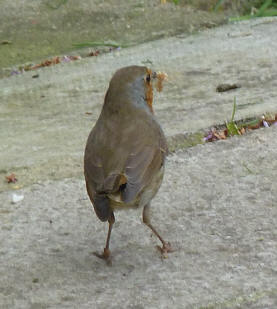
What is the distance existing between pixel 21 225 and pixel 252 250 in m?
0.93

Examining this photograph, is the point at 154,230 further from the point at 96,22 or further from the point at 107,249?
the point at 96,22

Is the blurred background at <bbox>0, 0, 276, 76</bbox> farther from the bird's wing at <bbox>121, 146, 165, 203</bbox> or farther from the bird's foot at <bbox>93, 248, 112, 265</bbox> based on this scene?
the bird's foot at <bbox>93, 248, 112, 265</bbox>

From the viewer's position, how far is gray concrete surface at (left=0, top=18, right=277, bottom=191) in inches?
163

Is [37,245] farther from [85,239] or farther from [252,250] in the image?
[252,250]

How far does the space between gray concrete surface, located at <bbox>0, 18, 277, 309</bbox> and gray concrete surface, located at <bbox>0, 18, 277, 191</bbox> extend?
1cm

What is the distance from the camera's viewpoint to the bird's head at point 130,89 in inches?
142

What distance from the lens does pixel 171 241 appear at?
3184 millimetres

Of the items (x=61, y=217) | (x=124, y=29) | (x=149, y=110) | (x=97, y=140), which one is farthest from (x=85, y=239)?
(x=124, y=29)

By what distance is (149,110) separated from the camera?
3.68 m

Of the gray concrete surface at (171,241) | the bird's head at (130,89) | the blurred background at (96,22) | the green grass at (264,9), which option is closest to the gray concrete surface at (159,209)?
the gray concrete surface at (171,241)

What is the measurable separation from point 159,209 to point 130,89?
0.54 m

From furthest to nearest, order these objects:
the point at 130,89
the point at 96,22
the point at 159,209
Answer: the point at 96,22, the point at 130,89, the point at 159,209

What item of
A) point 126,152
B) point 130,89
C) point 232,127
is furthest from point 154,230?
point 232,127

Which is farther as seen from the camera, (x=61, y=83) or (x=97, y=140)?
(x=61, y=83)
